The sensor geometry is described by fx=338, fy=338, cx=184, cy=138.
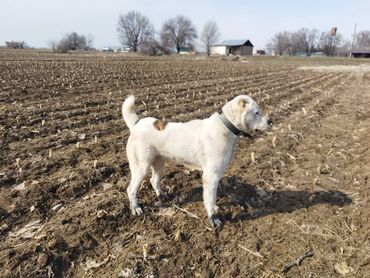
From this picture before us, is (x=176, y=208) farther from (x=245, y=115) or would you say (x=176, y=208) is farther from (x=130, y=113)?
(x=245, y=115)

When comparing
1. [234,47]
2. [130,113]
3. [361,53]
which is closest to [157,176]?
[130,113]

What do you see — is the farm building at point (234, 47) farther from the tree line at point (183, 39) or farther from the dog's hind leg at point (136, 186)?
the dog's hind leg at point (136, 186)

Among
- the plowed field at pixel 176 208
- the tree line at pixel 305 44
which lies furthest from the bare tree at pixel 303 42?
the plowed field at pixel 176 208

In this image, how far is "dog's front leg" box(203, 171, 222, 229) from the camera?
4.67m

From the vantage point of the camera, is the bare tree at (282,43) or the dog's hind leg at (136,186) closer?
the dog's hind leg at (136,186)

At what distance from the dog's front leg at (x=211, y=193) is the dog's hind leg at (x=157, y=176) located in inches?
35.4

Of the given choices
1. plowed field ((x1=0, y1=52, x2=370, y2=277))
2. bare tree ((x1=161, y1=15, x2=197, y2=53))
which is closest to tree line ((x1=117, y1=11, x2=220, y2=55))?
bare tree ((x1=161, y1=15, x2=197, y2=53))

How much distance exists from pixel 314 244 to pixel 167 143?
7.90 feet

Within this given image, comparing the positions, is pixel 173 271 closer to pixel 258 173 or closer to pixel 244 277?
pixel 244 277

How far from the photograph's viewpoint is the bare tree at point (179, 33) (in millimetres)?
109750

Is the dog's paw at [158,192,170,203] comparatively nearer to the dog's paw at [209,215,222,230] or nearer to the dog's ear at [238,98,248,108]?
the dog's paw at [209,215,222,230]

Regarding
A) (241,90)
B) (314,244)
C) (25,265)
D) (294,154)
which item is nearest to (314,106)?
(241,90)

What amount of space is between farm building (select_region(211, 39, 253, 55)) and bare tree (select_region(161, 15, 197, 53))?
8.82m

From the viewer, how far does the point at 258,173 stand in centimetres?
661
